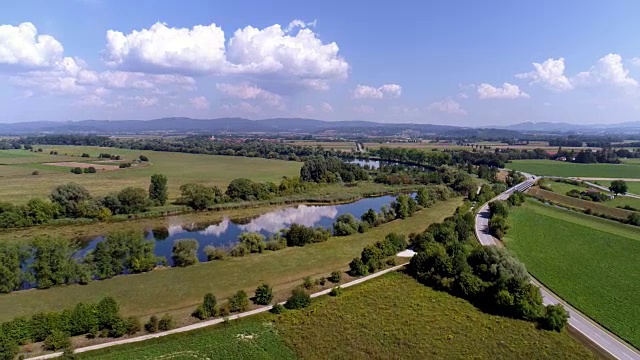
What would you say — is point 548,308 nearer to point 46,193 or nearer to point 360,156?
point 46,193

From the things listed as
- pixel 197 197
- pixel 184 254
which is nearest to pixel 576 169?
pixel 197 197

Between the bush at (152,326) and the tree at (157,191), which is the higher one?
the tree at (157,191)

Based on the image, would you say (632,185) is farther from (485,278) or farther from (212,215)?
(212,215)

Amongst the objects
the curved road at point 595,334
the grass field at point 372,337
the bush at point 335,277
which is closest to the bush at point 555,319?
the grass field at point 372,337

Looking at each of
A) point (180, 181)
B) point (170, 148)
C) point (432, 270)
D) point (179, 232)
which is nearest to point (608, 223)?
Result: point (432, 270)

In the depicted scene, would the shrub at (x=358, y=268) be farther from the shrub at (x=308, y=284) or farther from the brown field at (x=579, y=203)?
the brown field at (x=579, y=203)
